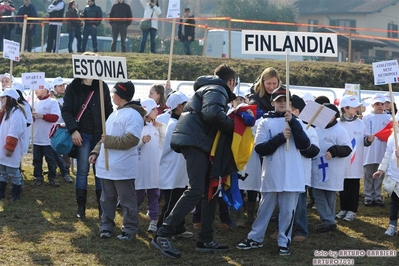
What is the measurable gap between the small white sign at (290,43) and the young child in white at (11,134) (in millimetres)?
3727

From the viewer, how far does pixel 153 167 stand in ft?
33.5

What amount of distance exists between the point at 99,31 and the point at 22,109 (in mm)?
30697

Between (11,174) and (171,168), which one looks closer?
(171,168)

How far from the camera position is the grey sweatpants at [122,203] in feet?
30.9

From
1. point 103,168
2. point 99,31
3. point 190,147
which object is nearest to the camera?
point 190,147

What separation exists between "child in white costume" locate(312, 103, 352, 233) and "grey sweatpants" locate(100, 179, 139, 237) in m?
2.41

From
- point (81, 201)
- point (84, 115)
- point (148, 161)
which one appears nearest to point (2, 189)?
point (81, 201)

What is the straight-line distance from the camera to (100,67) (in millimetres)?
9656

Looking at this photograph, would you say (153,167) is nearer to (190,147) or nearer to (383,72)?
(190,147)

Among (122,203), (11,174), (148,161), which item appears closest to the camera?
(122,203)

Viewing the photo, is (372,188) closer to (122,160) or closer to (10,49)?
(122,160)

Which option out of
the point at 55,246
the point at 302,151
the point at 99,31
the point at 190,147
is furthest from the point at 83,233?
the point at 99,31

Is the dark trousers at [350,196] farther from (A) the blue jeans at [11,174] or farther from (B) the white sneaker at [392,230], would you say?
(A) the blue jeans at [11,174]

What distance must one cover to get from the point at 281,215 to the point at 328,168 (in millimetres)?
1542
